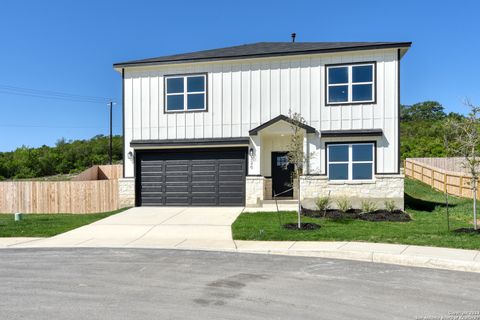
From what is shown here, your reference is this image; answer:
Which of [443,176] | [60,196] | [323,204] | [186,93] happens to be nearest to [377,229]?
[323,204]

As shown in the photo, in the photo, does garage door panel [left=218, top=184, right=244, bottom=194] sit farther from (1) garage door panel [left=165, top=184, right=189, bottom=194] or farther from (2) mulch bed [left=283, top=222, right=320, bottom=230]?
(2) mulch bed [left=283, top=222, right=320, bottom=230]

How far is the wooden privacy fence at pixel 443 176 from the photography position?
2167 centimetres

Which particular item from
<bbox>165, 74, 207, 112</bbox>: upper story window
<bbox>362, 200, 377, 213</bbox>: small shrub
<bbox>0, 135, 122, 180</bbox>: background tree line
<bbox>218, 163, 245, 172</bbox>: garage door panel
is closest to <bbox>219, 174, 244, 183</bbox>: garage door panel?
<bbox>218, 163, 245, 172</bbox>: garage door panel

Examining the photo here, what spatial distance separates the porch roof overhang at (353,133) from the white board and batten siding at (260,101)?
0.21 m

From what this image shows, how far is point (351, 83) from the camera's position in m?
16.8

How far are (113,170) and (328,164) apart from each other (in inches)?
789

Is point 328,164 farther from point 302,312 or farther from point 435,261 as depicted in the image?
point 302,312

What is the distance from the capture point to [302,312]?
18.0 feet

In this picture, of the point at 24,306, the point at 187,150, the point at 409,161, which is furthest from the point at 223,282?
the point at 409,161

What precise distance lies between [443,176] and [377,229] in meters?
14.5

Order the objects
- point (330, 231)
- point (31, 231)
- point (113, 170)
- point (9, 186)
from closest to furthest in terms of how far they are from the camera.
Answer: point (330, 231), point (31, 231), point (9, 186), point (113, 170)

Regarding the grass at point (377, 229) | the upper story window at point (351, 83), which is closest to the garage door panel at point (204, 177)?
the grass at point (377, 229)

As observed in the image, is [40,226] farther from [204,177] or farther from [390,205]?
[390,205]

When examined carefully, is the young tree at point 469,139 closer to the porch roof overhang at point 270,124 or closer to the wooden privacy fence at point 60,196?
the porch roof overhang at point 270,124
